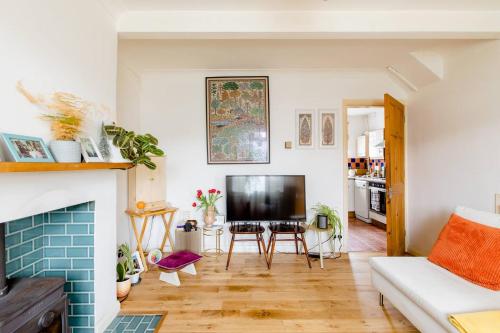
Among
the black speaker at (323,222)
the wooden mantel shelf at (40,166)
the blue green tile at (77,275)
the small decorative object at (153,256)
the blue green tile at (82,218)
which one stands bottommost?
the small decorative object at (153,256)

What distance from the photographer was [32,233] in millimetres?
1573

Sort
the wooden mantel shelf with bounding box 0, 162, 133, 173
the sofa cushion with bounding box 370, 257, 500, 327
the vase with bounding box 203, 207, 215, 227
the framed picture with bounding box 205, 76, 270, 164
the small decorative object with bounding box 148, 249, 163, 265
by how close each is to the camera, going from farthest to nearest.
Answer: the framed picture with bounding box 205, 76, 270, 164 → the vase with bounding box 203, 207, 215, 227 → the small decorative object with bounding box 148, 249, 163, 265 → the sofa cushion with bounding box 370, 257, 500, 327 → the wooden mantel shelf with bounding box 0, 162, 133, 173

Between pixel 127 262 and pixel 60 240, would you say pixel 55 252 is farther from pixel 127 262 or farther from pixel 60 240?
pixel 127 262

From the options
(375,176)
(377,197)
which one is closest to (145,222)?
(377,197)

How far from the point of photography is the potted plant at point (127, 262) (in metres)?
2.33

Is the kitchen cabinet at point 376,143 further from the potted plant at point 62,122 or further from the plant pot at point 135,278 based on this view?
the potted plant at point 62,122

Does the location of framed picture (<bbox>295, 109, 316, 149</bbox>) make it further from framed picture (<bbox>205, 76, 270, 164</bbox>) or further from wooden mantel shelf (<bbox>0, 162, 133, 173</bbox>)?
wooden mantel shelf (<bbox>0, 162, 133, 173</bbox>)

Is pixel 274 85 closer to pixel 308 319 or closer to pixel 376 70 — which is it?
pixel 376 70

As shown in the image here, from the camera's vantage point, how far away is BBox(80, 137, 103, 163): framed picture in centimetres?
145

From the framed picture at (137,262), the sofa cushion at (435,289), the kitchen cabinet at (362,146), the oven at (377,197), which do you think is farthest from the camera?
the kitchen cabinet at (362,146)

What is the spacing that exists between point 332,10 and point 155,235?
3326mm

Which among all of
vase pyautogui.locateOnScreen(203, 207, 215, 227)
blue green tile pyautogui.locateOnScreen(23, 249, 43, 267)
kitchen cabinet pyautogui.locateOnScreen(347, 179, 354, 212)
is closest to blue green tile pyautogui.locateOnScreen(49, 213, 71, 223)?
blue green tile pyautogui.locateOnScreen(23, 249, 43, 267)

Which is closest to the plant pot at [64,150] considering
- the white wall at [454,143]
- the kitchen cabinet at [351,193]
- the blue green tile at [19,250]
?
the blue green tile at [19,250]

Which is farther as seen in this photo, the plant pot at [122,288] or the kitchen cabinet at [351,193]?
the kitchen cabinet at [351,193]
